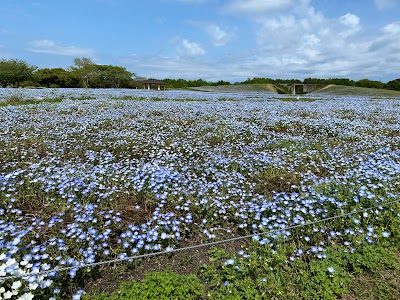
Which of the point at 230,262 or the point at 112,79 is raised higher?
the point at 112,79

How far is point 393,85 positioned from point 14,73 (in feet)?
234

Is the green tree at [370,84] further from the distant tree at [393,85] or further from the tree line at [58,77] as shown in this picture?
the tree line at [58,77]

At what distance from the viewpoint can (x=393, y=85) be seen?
194 ft

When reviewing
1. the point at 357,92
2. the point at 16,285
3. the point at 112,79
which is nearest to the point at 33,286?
the point at 16,285

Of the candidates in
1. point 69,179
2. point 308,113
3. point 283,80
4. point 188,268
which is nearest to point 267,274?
point 188,268

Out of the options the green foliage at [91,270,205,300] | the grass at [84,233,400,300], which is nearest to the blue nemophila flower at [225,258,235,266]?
the grass at [84,233,400,300]

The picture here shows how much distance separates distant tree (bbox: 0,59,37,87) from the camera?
1767 inches

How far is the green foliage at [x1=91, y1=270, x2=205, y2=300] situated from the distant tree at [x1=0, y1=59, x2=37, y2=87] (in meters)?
52.9

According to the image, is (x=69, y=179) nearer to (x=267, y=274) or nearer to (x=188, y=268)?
(x=188, y=268)

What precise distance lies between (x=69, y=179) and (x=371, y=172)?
16.6ft

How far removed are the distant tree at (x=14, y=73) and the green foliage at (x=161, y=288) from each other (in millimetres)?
52896

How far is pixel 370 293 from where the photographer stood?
2.70 m

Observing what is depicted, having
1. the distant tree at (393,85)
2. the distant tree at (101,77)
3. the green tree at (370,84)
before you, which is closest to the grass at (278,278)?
the distant tree at (101,77)

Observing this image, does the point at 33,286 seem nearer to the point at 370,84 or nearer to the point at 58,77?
the point at 58,77
